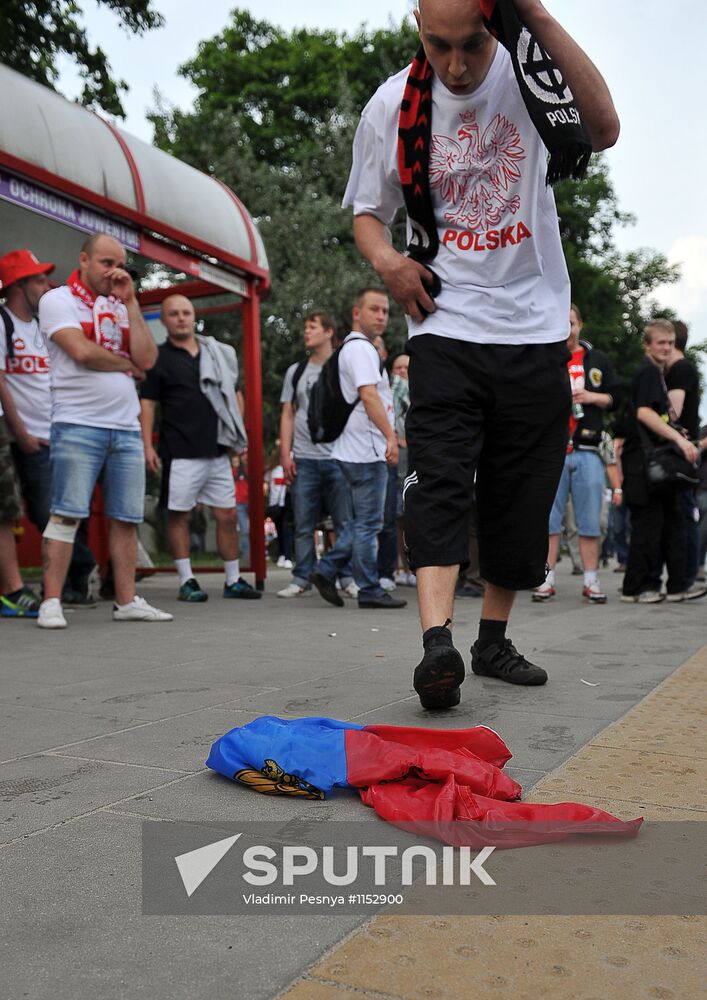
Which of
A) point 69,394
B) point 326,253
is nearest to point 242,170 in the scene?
point 326,253

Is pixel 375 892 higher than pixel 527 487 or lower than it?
lower

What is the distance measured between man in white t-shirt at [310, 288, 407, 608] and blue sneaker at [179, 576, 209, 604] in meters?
0.89

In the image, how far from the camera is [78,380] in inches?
221

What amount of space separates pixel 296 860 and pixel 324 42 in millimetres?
33180

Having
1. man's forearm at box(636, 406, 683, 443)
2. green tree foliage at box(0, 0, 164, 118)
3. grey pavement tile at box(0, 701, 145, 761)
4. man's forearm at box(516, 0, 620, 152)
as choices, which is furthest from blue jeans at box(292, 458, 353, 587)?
green tree foliage at box(0, 0, 164, 118)

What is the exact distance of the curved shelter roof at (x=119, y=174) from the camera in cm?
643

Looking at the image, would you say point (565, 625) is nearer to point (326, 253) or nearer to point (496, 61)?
point (496, 61)

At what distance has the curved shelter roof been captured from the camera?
643 cm

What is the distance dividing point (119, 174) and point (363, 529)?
2.97 metres

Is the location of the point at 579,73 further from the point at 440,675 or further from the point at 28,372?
the point at 28,372

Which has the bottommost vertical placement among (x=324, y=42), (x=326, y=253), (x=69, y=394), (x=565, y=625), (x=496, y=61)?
(x=565, y=625)

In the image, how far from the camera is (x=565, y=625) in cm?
567
